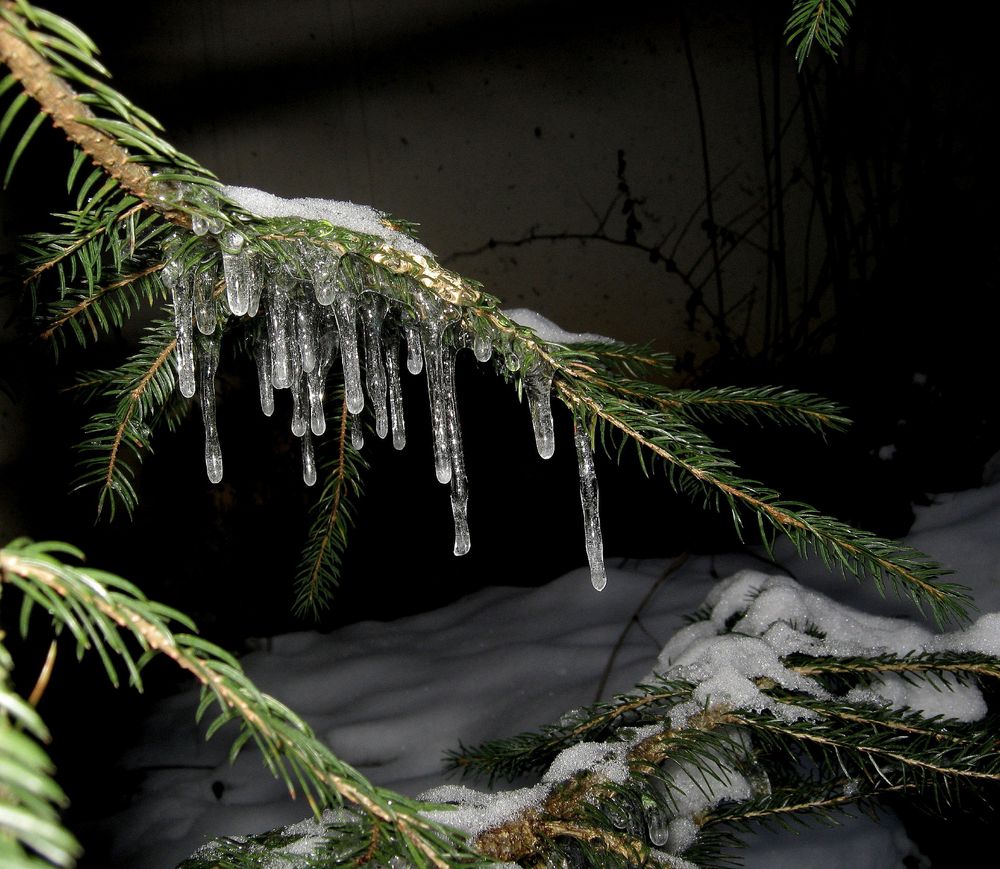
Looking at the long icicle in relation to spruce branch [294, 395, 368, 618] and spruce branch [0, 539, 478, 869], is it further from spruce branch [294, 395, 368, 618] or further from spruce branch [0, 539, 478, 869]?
spruce branch [0, 539, 478, 869]

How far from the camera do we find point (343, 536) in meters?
1.03

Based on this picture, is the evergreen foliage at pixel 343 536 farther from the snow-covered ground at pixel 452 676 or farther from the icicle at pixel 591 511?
the snow-covered ground at pixel 452 676

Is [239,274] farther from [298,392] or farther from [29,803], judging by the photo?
[29,803]

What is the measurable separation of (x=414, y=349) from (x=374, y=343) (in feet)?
0.14

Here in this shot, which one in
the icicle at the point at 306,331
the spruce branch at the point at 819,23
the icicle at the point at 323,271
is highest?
the spruce branch at the point at 819,23

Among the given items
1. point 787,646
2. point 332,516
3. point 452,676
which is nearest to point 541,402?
point 332,516

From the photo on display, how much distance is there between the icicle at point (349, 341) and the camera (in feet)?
1.96

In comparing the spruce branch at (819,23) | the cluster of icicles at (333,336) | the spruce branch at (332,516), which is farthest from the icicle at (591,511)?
the spruce branch at (819,23)

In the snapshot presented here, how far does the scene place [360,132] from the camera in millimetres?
2666

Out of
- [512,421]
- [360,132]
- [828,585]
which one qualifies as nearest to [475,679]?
[512,421]

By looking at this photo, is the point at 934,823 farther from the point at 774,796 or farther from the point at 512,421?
the point at 512,421

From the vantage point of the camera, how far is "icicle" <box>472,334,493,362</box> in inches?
24.8

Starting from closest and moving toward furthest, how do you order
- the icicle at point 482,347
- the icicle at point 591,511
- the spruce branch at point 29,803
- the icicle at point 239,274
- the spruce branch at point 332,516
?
the spruce branch at point 29,803 < the icicle at point 239,274 < the icicle at point 482,347 < the icicle at point 591,511 < the spruce branch at point 332,516

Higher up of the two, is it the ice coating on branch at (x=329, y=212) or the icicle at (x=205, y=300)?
the ice coating on branch at (x=329, y=212)
